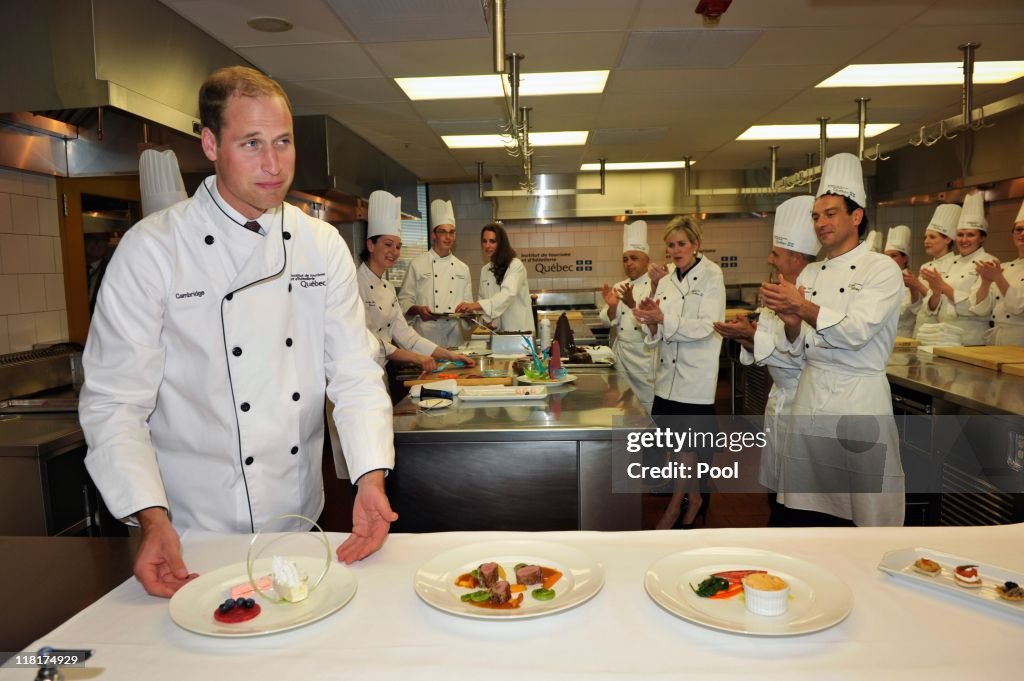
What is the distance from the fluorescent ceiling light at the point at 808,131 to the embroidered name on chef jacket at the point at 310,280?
18.8ft

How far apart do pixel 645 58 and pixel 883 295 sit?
89.1 inches

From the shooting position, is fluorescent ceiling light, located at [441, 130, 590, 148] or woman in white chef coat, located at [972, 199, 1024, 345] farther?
fluorescent ceiling light, located at [441, 130, 590, 148]

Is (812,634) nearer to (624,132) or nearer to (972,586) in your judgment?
(972,586)

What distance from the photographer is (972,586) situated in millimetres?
1034

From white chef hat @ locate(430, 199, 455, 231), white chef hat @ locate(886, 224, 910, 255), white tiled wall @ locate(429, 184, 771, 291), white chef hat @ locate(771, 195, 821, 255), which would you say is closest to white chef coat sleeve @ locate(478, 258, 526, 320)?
white chef hat @ locate(430, 199, 455, 231)

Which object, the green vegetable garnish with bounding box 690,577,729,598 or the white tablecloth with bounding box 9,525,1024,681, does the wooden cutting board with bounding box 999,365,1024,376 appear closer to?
the white tablecloth with bounding box 9,525,1024,681

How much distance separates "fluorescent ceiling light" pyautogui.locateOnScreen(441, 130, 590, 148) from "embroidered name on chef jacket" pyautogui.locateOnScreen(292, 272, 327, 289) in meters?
5.21

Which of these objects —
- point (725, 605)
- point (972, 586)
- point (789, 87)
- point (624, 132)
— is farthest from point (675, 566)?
point (624, 132)

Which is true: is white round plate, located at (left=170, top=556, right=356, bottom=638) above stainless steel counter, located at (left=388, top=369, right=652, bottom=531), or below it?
above

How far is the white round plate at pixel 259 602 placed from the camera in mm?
966

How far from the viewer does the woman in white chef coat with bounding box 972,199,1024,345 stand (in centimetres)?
515

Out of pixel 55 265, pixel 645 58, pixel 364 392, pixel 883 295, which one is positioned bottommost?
pixel 364 392

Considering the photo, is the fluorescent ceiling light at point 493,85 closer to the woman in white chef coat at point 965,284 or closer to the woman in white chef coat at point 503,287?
the woman in white chef coat at point 503,287

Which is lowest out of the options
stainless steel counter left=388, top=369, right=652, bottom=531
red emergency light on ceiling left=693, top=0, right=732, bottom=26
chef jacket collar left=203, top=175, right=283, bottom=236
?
stainless steel counter left=388, top=369, right=652, bottom=531
